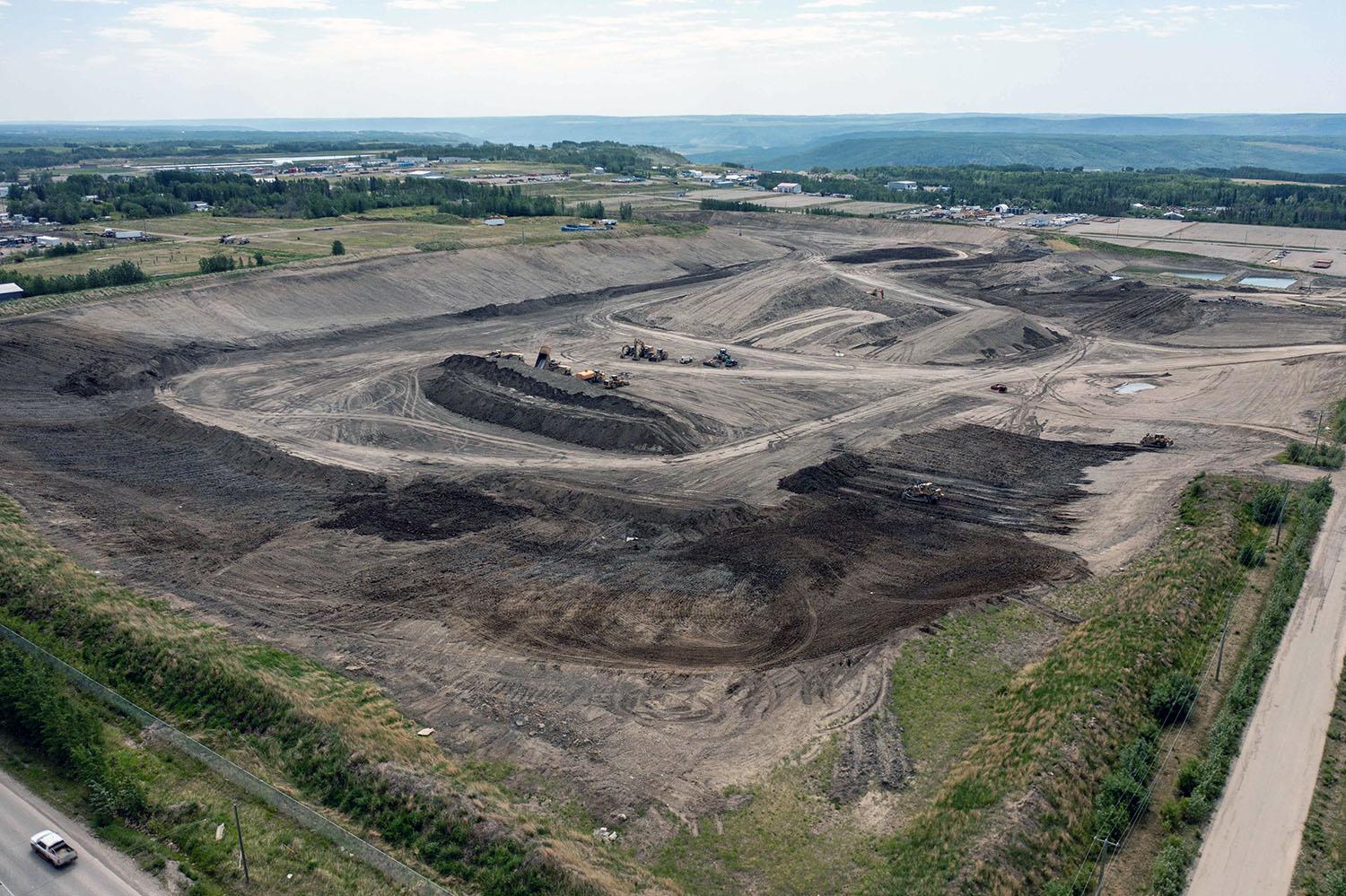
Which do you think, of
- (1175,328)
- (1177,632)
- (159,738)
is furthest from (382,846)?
(1175,328)

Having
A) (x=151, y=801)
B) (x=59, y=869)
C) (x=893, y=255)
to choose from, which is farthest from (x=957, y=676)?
(x=893, y=255)

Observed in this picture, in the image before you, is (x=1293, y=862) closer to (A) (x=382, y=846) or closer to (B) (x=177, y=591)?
(A) (x=382, y=846)

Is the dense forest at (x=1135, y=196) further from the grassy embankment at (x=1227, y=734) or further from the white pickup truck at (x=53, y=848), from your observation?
the white pickup truck at (x=53, y=848)

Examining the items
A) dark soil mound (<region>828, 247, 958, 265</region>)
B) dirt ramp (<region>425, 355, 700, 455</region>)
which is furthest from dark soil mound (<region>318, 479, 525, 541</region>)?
dark soil mound (<region>828, 247, 958, 265</region>)

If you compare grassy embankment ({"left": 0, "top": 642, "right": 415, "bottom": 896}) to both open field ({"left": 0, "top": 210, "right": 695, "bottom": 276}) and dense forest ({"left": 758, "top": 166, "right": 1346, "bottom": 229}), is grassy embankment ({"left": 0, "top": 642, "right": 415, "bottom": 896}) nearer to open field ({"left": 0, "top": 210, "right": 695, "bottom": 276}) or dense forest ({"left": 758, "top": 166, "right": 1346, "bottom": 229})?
open field ({"left": 0, "top": 210, "right": 695, "bottom": 276})

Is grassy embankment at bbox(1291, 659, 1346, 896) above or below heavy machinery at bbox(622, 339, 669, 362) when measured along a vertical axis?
below

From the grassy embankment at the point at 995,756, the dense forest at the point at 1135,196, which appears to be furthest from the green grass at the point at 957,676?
the dense forest at the point at 1135,196
